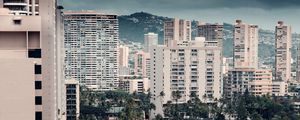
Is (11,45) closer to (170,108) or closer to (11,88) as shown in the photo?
(11,88)

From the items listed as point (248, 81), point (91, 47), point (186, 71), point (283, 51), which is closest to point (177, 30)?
point (91, 47)

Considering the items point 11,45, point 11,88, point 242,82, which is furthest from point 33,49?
point 242,82

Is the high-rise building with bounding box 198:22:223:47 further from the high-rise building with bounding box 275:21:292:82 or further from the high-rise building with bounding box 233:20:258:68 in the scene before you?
the high-rise building with bounding box 275:21:292:82

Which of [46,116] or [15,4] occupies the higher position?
[15,4]

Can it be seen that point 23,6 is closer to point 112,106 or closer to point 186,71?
point 112,106

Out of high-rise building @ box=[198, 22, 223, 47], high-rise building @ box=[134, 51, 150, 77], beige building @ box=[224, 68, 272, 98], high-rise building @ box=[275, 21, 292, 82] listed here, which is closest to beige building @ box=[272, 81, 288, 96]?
beige building @ box=[224, 68, 272, 98]
